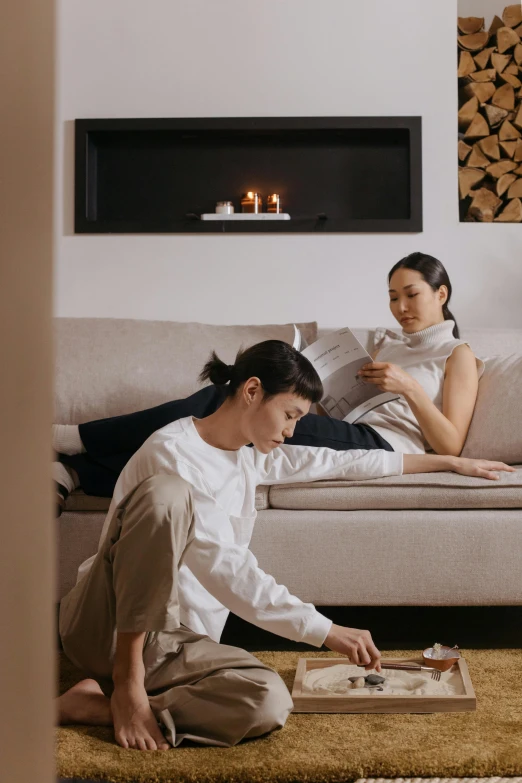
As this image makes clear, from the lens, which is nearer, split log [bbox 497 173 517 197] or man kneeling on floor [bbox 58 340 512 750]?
man kneeling on floor [bbox 58 340 512 750]

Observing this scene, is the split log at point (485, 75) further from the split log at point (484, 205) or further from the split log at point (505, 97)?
the split log at point (484, 205)

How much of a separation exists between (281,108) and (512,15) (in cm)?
116

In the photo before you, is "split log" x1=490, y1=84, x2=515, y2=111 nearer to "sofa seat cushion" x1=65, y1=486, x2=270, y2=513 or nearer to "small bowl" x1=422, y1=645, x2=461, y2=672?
"sofa seat cushion" x1=65, y1=486, x2=270, y2=513

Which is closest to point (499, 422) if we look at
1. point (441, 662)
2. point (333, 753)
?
point (441, 662)

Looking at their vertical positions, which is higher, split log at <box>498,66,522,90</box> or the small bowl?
split log at <box>498,66,522,90</box>

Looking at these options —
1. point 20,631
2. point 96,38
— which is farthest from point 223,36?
point 20,631

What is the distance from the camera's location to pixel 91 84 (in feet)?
11.6

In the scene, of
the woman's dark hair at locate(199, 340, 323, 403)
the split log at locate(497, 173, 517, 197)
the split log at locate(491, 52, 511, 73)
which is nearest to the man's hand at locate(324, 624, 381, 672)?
the woman's dark hair at locate(199, 340, 323, 403)

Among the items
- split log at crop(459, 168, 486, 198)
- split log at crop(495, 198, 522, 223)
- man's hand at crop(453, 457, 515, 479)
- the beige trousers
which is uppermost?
split log at crop(459, 168, 486, 198)

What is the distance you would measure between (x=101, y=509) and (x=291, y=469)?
46 cm

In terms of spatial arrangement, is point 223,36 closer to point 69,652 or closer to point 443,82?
point 443,82

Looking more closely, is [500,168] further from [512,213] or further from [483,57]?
[483,57]

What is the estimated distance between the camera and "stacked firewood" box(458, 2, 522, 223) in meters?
3.67

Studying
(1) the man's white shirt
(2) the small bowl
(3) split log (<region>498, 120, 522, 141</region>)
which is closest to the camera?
(1) the man's white shirt
